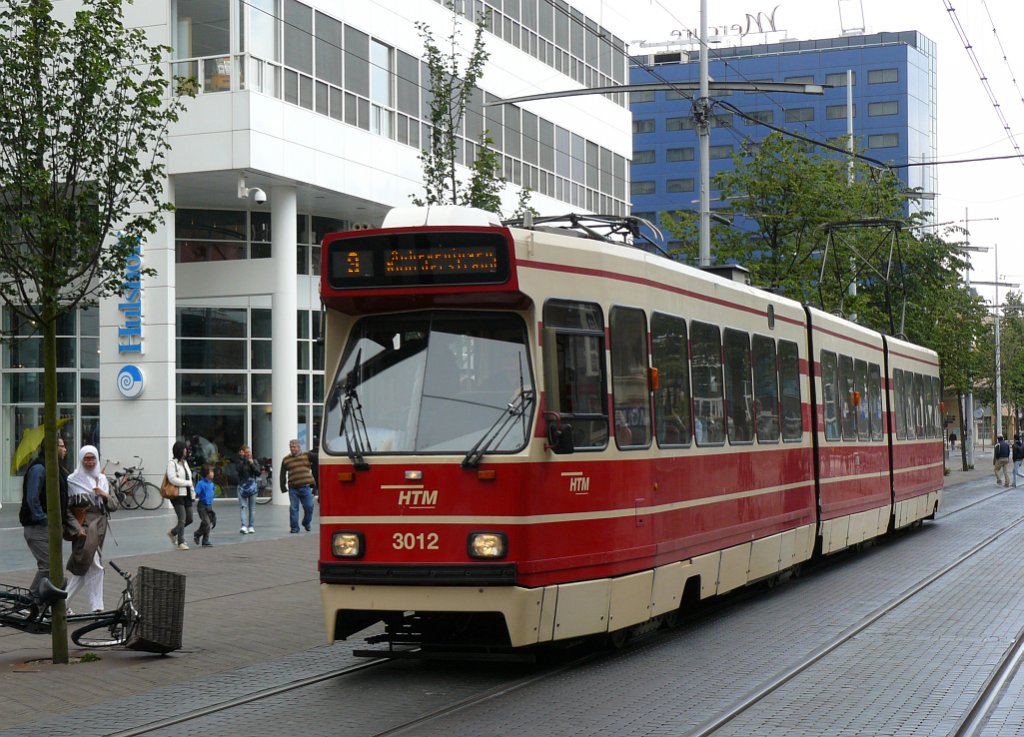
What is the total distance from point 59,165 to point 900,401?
1459 cm

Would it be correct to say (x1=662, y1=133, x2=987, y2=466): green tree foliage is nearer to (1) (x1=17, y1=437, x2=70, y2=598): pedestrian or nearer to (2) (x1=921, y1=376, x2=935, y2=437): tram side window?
(2) (x1=921, y1=376, x2=935, y2=437): tram side window

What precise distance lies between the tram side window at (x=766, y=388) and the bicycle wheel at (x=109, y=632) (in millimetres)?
6197

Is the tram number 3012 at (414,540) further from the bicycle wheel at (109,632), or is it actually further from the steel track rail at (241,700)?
the bicycle wheel at (109,632)

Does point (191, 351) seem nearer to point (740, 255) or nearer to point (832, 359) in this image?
point (740, 255)

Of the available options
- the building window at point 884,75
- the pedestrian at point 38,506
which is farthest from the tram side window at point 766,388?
the building window at point 884,75

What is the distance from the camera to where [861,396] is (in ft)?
64.0

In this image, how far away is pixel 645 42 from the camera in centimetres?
10162

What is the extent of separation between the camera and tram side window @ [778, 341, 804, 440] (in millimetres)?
15375

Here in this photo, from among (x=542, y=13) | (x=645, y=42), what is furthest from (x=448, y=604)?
(x=645, y=42)

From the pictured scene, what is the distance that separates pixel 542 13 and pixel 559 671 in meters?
34.9

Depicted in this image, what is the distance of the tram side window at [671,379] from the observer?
11.6 meters

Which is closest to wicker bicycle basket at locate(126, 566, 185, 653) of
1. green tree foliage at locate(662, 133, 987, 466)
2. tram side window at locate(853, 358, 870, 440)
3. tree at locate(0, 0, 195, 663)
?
tree at locate(0, 0, 195, 663)

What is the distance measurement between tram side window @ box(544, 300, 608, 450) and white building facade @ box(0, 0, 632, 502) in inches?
812

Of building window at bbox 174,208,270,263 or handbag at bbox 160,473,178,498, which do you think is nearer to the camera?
handbag at bbox 160,473,178,498
